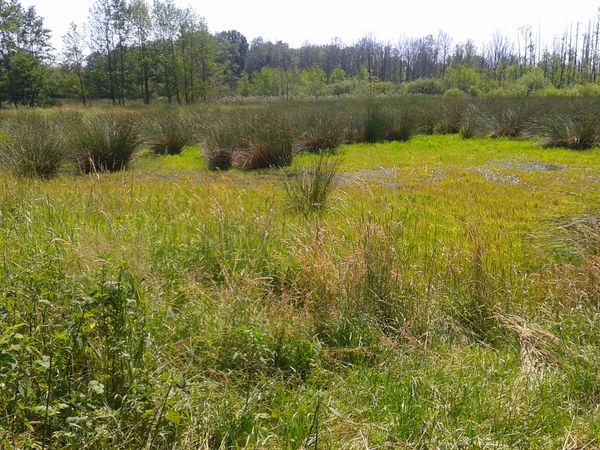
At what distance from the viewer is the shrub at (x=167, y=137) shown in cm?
1262

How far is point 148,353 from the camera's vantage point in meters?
2.07

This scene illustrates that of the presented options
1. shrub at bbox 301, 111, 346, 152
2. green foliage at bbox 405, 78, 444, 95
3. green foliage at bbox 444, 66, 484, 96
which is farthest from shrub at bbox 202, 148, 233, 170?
green foliage at bbox 444, 66, 484, 96

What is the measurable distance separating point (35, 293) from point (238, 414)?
1.30 m

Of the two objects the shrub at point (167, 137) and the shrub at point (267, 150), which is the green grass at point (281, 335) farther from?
the shrub at point (167, 137)

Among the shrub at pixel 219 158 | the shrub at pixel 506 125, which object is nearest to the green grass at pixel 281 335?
the shrub at pixel 219 158

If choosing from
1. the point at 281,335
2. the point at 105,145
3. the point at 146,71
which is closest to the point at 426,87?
the point at 146,71

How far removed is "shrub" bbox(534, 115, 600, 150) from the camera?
11.4m

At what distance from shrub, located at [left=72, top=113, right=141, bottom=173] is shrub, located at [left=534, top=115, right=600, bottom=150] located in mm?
11035

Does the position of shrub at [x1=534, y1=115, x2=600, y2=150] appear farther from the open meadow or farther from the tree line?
the tree line

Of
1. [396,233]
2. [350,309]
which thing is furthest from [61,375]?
[396,233]

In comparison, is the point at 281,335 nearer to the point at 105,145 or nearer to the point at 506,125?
the point at 105,145

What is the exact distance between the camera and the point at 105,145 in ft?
29.9

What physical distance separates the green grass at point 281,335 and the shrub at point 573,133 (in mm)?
8650

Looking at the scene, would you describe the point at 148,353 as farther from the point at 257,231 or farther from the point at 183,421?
the point at 257,231
